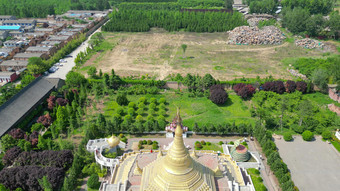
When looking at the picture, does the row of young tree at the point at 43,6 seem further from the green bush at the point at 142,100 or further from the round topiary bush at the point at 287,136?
the round topiary bush at the point at 287,136

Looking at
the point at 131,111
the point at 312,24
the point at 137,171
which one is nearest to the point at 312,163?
the point at 137,171

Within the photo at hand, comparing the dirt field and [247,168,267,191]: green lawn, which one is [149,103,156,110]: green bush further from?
[247,168,267,191]: green lawn

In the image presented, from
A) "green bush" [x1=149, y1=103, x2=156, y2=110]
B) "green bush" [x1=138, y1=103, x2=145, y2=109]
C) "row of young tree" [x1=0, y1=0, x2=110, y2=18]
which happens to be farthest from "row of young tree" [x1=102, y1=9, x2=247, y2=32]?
"green bush" [x1=149, y1=103, x2=156, y2=110]

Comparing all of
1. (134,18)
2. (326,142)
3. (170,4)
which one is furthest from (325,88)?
(170,4)

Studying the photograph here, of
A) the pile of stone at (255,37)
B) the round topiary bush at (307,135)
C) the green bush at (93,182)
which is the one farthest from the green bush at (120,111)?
the pile of stone at (255,37)

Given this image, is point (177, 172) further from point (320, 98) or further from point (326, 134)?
point (320, 98)

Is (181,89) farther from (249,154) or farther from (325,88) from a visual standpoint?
(325,88)

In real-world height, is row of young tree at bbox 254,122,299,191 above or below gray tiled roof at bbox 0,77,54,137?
below
